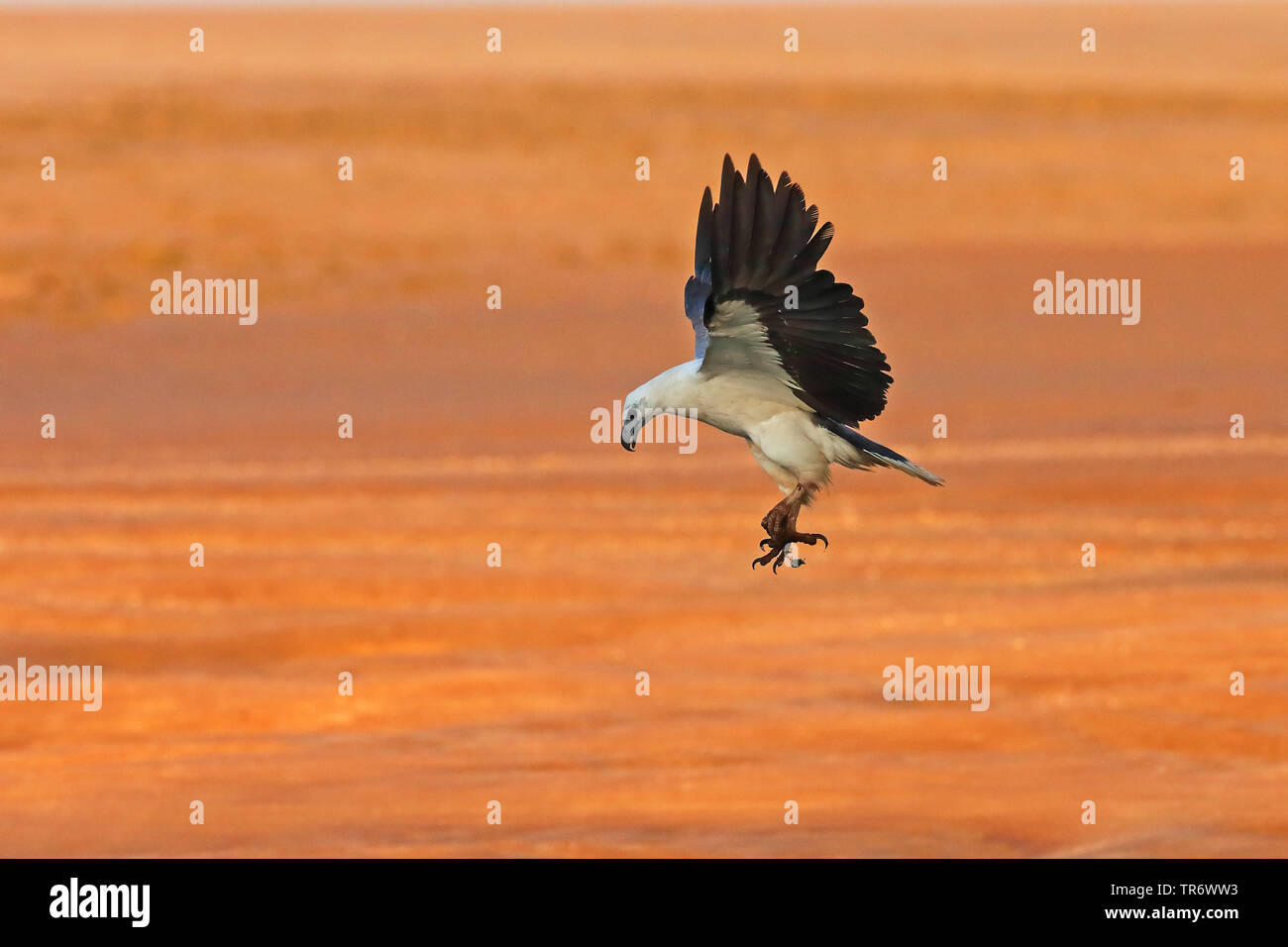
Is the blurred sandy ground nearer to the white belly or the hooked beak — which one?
the white belly

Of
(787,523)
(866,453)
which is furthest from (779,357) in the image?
(787,523)

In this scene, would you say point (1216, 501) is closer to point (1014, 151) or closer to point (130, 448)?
point (130, 448)

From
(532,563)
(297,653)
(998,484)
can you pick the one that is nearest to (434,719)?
(297,653)

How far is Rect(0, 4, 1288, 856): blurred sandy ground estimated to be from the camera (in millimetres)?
12531

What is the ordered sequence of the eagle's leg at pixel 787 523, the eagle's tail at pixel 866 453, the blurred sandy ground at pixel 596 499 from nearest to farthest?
the eagle's tail at pixel 866 453 → the eagle's leg at pixel 787 523 → the blurred sandy ground at pixel 596 499

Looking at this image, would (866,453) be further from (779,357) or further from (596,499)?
(596,499)

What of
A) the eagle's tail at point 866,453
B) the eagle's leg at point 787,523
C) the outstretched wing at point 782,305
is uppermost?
the outstretched wing at point 782,305

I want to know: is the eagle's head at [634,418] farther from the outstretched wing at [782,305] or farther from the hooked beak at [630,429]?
the outstretched wing at [782,305]

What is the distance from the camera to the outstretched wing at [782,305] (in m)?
9.38

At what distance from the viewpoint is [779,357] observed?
9812 mm

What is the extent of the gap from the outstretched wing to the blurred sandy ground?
117 inches

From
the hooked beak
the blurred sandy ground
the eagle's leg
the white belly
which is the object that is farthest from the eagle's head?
the blurred sandy ground

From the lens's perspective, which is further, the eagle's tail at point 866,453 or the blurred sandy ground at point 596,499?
the blurred sandy ground at point 596,499

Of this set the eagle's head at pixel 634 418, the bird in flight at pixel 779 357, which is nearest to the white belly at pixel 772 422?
the bird in flight at pixel 779 357
